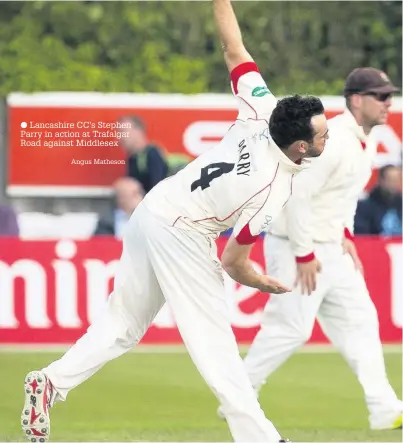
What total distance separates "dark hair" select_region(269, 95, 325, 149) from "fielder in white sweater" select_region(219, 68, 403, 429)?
76.7 inches

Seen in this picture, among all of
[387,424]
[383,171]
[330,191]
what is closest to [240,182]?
[330,191]

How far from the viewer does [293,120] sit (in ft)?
21.6

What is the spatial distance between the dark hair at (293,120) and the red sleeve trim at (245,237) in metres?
0.43

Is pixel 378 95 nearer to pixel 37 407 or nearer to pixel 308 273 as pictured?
pixel 308 273

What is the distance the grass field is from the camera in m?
8.34

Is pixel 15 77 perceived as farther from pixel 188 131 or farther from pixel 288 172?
pixel 288 172

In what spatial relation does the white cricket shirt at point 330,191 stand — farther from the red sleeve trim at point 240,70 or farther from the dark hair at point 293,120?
the dark hair at point 293,120

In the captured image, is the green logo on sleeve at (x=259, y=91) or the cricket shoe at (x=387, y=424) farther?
the cricket shoe at (x=387, y=424)

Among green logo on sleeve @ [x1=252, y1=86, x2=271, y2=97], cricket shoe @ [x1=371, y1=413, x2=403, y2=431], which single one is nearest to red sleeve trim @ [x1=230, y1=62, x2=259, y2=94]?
green logo on sleeve @ [x1=252, y1=86, x2=271, y2=97]

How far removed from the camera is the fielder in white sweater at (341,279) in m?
8.60

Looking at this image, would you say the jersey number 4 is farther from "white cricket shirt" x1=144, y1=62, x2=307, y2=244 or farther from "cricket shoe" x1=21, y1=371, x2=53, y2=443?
"cricket shoe" x1=21, y1=371, x2=53, y2=443

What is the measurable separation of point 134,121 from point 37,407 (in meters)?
6.97

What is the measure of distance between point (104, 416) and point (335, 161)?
2215 millimetres

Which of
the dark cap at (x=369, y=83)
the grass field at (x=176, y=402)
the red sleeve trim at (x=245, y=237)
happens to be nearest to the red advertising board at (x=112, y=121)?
the grass field at (x=176, y=402)
